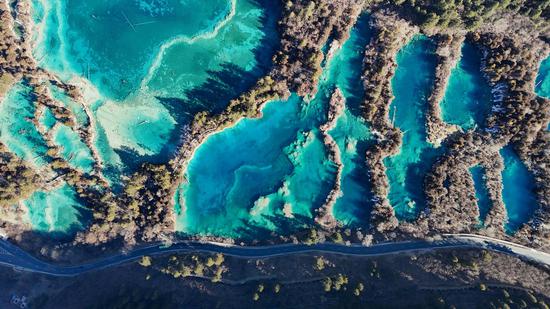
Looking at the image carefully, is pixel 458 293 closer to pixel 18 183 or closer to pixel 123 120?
pixel 123 120

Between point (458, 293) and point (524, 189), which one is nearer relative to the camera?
point (458, 293)

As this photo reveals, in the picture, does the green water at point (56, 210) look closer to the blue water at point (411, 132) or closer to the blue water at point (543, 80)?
the blue water at point (411, 132)

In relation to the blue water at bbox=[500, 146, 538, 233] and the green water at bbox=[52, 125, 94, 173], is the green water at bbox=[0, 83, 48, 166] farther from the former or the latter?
the blue water at bbox=[500, 146, 538, 233]

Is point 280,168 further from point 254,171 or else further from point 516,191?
point 516,191

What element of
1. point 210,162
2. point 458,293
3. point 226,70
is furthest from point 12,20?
point 458,293

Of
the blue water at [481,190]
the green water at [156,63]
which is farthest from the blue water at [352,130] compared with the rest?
the blue water at [481,190]

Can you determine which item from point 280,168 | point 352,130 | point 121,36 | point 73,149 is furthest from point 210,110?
point 73,149
